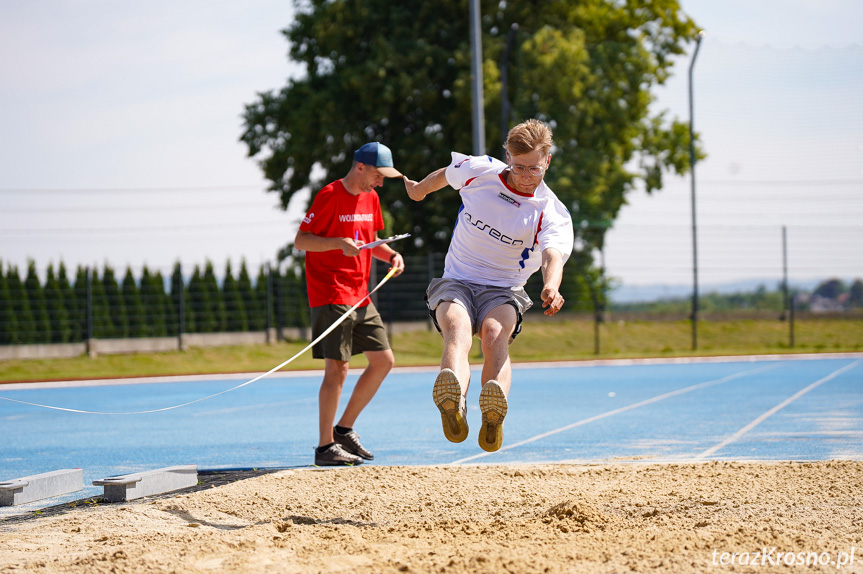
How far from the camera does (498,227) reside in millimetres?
5883

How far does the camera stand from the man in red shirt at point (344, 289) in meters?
7.26

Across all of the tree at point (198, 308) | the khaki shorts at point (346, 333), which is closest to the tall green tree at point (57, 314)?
the tree at point (198, 308)

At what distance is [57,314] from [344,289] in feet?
58.3

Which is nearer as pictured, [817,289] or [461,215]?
[461,215]

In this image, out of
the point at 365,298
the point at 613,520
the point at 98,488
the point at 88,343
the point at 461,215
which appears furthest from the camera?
the point at 88,343

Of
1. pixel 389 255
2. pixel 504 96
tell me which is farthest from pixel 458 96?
pixel 389 255

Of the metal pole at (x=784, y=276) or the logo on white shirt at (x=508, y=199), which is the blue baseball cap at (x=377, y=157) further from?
the metal pole at (x=784, y=276)

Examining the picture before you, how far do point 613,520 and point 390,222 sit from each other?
892 inches

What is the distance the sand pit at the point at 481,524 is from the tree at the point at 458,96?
2137 centimetres

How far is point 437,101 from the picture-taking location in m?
31.5

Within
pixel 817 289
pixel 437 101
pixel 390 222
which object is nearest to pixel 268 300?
pixel 390 222

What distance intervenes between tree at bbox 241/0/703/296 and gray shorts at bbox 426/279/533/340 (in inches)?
846

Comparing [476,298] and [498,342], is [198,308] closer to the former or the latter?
[476,298]

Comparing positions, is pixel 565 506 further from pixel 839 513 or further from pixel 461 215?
pixel 461 215
